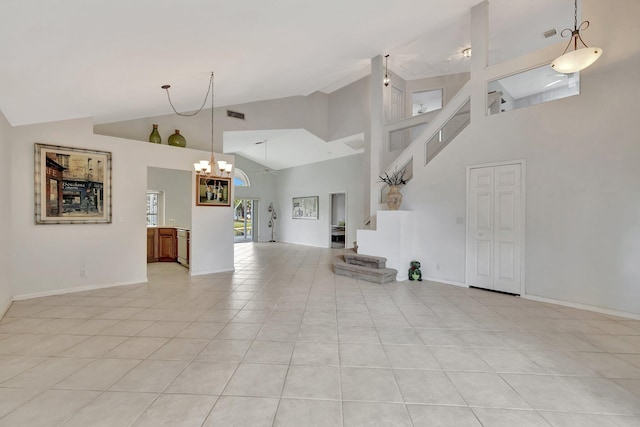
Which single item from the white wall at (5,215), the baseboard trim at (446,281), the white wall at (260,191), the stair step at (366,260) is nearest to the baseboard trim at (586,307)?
the baseboard trim at (446,281)

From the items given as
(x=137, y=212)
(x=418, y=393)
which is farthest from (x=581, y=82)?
(x=137, y=212)

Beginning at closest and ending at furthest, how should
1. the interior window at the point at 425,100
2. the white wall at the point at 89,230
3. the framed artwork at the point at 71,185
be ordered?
1. the white wall at the point at 89,230
2. the framed artwork at the point at 71,185
3. the interior window at the point at 425,100

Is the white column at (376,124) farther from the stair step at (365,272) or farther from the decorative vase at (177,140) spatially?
the decorative vase at (177,140)

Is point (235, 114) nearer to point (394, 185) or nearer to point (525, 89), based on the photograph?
point (394, 185)

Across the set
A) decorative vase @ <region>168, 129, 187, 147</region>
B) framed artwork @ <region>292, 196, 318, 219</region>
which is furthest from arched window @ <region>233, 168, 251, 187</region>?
decorative vase @ <region>168, 129, 187, 147</region>

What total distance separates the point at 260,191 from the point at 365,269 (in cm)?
811

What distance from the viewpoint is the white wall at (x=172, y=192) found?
7.68 m

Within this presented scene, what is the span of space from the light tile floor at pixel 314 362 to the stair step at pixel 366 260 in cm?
133

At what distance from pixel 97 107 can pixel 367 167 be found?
5.67 metres

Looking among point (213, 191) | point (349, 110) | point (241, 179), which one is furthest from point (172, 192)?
point (349, 110)

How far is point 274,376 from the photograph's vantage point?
2.17m

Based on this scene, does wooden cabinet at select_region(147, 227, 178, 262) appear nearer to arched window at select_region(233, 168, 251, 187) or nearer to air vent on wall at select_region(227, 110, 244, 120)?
air vent on wall at select_region(227, 110, 244, 120)

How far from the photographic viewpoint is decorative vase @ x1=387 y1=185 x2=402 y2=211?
5527mm

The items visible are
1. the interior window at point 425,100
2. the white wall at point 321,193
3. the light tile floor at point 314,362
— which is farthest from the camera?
the white wall at point 321,193
